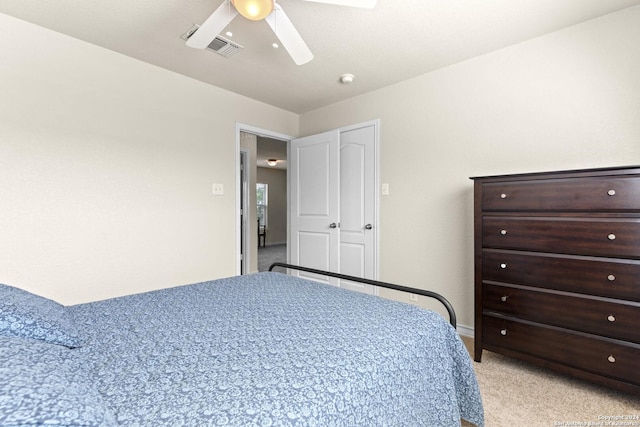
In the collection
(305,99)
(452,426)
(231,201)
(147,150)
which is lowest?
(452,426)

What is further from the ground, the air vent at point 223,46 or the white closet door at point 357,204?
the air vent at point 223,46

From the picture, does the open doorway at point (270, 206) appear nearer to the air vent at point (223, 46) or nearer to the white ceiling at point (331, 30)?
the white ceiling at point (331, 30)

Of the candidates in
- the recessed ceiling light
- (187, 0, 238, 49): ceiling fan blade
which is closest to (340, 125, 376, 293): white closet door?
the recessed ceiling light

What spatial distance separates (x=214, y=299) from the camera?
1.64 meters

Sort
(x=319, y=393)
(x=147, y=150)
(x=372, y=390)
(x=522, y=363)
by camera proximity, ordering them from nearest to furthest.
A: (x=319, y=393), (x=372, y=390), (x=522, y=363), (x=147, y=150)

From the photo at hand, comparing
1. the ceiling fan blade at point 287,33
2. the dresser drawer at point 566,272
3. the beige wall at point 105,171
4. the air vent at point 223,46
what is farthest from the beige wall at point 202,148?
the ceiling fan blade at point 287,33

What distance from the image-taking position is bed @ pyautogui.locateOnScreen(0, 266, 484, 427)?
68cm

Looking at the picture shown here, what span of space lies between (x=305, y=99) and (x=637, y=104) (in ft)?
9.42

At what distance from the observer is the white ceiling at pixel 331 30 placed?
6.43ft

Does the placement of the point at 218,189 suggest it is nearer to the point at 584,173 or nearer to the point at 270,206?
the point at 584,173

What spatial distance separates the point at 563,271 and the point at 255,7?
2.36m

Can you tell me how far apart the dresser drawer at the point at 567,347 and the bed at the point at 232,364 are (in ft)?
3.05

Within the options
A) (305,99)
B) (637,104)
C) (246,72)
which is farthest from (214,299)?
(637,104)

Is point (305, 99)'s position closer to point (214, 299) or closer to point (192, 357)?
point (214, 299)
